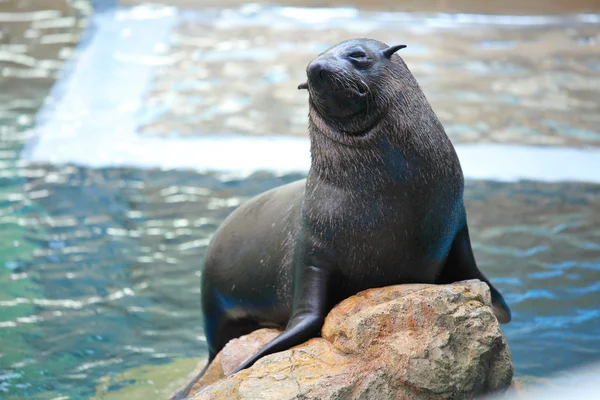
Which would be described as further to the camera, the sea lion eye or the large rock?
the sea lion eye

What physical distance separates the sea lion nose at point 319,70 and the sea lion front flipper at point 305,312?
2.73 ft

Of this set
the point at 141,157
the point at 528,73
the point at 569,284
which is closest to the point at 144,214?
the point at 141,157

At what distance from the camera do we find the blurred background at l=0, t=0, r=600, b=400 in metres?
5.92

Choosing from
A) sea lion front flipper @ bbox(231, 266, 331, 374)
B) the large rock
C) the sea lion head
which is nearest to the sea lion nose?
the sea lion head

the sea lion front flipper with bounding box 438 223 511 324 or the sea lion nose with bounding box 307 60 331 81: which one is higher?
the sea lion nose with bounding box 307 60 331 81

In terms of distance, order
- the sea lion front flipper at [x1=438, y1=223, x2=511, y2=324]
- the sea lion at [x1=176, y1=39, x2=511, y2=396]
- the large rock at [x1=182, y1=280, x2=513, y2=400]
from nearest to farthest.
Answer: the large rock at [x1=182, y1=280, x2=513, y2=400], the sea lion at [x1=176, y1=39, x2=511, y2=396], the sea lion front flipper at [x1=438, y1=223, x2=511, y2=324]

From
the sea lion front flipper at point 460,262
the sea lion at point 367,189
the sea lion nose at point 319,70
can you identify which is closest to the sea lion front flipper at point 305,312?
the sea lion at point 367,189

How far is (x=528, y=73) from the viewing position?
10.4 m

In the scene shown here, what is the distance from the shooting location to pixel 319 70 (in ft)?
12.0

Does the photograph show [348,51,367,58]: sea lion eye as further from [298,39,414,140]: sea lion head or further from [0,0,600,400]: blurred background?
[0,0,600,400]: blurred background

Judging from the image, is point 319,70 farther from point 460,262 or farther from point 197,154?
point 197,154

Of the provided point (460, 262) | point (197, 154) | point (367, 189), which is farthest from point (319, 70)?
point (197, 154)

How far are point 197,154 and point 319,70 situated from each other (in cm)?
509

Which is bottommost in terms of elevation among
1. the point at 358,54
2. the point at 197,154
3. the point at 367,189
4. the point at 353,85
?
the point at 197,154
